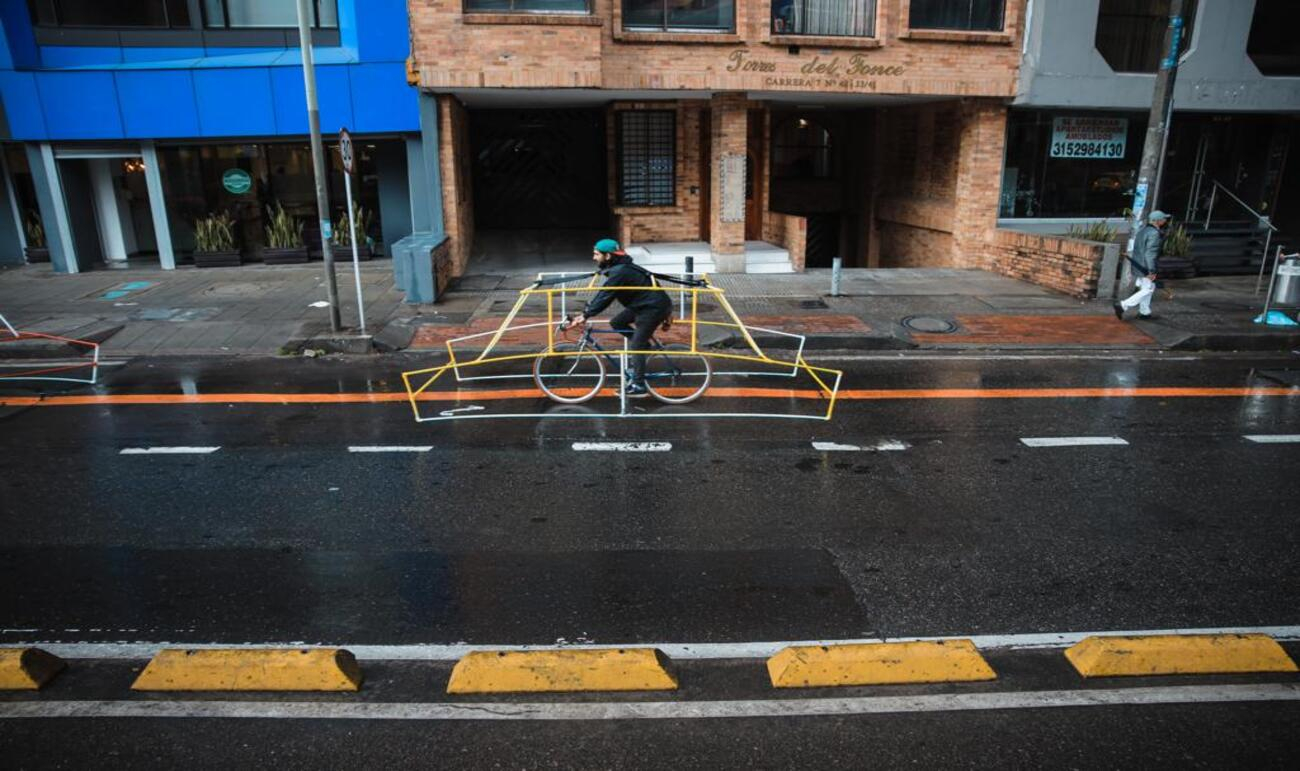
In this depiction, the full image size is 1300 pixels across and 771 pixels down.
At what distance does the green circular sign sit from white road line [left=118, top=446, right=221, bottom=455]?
519 inches

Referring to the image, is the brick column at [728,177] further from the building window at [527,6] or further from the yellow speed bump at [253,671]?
the yellow speed bump at [253,671]

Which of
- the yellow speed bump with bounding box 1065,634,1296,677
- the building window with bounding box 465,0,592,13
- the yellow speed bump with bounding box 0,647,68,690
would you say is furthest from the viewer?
the building window with bounding box 465,0,592,13

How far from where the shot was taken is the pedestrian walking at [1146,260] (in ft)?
42.7

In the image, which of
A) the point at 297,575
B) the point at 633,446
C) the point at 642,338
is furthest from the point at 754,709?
the point at 642,338

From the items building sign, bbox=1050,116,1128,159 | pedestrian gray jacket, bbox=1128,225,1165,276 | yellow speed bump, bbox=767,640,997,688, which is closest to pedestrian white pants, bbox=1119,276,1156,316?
pedestrian gray jacket, bbox=1128,225,1165,276

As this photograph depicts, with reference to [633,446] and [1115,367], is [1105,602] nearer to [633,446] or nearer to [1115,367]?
[633,446]

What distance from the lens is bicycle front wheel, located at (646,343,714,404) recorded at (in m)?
9.38

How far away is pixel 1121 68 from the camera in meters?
18.0

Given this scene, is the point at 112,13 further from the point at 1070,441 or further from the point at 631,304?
the point at 1070,441

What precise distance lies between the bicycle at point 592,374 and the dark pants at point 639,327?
10cm

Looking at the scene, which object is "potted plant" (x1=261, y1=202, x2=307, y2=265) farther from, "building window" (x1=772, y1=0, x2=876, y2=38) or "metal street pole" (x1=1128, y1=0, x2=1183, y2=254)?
"metal street pole" (x1=1128, y1=0, x2=1183, y2=254)

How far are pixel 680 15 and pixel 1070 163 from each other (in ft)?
31.3

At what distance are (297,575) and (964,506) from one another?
193 inches

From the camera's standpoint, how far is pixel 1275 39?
18.9 metres
